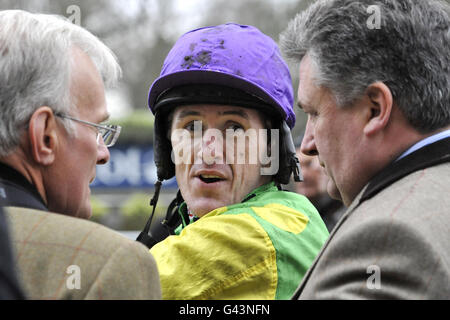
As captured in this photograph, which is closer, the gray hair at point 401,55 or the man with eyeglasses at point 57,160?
the man with eyeglasses at point 57,160

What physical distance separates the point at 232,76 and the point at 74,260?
1178 millimetres

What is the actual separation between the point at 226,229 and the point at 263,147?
634 millimetres

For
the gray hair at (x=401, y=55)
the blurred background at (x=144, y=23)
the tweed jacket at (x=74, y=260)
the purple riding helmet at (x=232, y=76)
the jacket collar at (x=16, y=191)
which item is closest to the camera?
the tweed jacket at (x=74, y=260)

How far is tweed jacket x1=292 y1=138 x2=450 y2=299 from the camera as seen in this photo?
157cm

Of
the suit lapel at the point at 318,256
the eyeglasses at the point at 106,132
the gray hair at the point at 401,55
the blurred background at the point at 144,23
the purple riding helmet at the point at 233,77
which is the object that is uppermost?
the gray hair at the point at 401,55

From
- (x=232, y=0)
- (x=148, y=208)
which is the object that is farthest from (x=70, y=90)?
(x=232, y=0)

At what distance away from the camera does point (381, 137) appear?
195 cm

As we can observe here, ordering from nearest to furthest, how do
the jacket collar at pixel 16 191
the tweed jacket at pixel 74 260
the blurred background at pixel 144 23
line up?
the tweed jacket at pixel 74 260 → the jacket collar at pixel 16 191 → the blurred background at pixel 144 23

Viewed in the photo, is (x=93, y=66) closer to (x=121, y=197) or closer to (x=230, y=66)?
(x=230, y=66)

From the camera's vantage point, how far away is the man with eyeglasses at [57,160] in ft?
5.18

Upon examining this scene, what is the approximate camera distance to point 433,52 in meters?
1.92

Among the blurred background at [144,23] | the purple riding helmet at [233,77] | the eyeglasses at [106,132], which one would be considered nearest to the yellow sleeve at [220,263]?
the eyeglasses at [106,132]

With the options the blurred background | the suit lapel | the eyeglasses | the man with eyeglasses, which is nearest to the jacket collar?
the man with eyeglasses

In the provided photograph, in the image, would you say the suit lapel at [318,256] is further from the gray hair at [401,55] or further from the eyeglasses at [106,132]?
the eyeglasses at [106,132]
